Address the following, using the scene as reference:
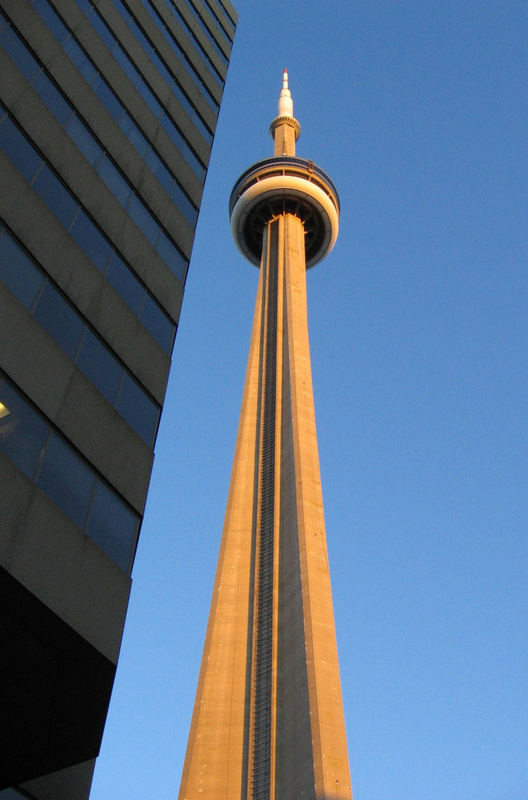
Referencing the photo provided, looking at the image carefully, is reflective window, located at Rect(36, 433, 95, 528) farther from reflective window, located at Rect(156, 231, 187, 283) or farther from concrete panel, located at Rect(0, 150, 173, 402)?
reflective window, located at Rect(156, 231, 187, 283)

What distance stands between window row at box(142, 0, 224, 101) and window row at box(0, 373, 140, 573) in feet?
45.0

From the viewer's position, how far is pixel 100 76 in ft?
53.1

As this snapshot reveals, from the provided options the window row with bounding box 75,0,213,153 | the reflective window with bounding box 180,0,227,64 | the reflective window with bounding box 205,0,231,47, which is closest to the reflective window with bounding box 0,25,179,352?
the window row with bounding box 75,0,213,153

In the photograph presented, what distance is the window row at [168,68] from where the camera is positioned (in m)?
18.9

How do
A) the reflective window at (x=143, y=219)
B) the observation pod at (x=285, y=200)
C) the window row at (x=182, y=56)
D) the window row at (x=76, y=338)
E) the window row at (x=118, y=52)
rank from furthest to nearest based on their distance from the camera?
the observation pod at (x=285, y=200) < the window row at (x=182, y=56) < the window row at (x=118, y=52) < the reflective window at (x=143, y=219) < the window row at (x=76, y=338)

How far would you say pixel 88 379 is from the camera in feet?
39.7

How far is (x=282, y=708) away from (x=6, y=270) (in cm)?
2718

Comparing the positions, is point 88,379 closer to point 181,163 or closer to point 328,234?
point 181,163

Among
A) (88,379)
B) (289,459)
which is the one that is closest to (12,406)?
(88,379)

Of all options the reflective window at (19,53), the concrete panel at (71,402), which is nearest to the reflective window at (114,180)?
the reflective window at (19,53)

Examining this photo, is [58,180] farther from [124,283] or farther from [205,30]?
[205,30]

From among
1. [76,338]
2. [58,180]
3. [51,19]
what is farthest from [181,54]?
[76,338]

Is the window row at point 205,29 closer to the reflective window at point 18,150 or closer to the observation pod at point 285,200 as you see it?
the reflective window at point 18,150

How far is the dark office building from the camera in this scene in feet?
33.0
